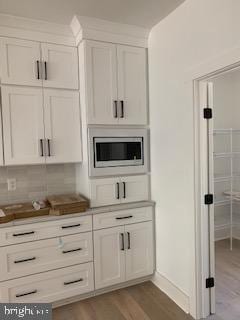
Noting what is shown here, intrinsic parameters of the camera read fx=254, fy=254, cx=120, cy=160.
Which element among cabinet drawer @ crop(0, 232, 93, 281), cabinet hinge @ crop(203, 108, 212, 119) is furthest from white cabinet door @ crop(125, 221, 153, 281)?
cabinet hinge @ crop(203, 108, 212, 119)

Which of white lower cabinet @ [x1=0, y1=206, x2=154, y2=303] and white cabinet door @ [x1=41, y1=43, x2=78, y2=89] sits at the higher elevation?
white cabinet door @ [x1=41, y1=43, x2=78, y2=89]

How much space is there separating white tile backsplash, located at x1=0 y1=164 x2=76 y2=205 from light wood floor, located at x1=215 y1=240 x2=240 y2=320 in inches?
73.9

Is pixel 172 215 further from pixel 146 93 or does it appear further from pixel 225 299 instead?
pixel 146 93

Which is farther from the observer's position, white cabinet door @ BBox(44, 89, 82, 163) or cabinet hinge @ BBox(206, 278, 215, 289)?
white cabinet door @ BBox(44, 89, 82, 163)

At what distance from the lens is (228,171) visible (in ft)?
12.6

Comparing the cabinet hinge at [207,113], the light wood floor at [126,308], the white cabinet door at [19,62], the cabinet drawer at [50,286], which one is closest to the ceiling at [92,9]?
the white cabinet door at [19,62]

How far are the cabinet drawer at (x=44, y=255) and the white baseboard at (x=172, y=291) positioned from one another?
793mm

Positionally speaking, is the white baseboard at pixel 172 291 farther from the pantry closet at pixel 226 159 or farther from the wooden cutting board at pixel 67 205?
the pantry closet at pixel 226 159

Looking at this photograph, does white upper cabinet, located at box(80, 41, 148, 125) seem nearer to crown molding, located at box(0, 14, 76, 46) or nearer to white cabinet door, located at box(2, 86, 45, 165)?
crown molding, located at box(0, 14, 76, 46)

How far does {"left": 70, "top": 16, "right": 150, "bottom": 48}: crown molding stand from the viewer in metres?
2.39

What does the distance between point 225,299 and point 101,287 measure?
1211 millimetres

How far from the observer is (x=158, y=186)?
267 cm

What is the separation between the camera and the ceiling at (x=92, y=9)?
2.10m

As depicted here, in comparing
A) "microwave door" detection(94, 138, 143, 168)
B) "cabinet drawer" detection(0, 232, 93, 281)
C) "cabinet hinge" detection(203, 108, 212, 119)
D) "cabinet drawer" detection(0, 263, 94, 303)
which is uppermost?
"cabinet hinge" detection(203, 108, 212, 119)
